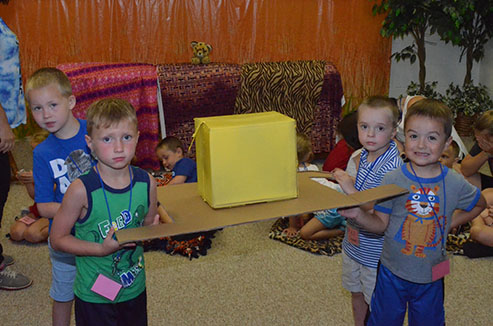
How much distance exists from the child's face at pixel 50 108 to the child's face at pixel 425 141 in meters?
1.11

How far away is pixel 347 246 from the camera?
1947 mm

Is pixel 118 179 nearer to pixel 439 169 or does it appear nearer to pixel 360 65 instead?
pixel 439 169

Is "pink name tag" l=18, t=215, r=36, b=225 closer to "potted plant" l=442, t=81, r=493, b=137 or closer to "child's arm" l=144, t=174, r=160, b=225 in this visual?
"child's arm" l=144, t=174, r=160, b=225

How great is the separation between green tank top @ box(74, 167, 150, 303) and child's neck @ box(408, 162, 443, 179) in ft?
A: 2.64

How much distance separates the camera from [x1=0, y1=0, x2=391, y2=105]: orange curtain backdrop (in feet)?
16.4

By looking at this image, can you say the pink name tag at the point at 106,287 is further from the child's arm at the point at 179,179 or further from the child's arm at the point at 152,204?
the child's arm at the point at 179,179

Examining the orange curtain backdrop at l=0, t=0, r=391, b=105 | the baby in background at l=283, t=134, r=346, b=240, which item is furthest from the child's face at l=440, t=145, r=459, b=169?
the orange curtain backdrop at l=0, t=0, r=391, b=105

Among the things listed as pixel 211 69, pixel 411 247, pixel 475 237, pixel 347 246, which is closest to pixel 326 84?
pixel 211 69

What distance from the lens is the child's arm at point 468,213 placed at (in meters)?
1.63

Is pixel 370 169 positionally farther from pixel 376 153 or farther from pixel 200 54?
pixel 200 54

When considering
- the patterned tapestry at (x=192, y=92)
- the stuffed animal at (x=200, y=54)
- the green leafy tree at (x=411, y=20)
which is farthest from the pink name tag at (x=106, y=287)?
the green leafy tree at (x=411, y=20)

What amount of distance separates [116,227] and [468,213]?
1074 mm

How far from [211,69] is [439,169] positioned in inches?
115

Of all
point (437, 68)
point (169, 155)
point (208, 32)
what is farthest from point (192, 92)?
point (437, 68)
